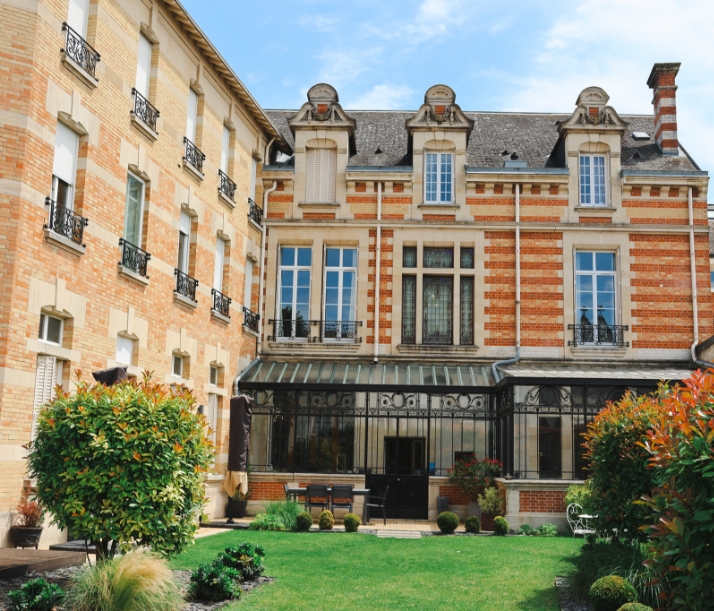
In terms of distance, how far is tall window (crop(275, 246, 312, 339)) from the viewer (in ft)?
67.3

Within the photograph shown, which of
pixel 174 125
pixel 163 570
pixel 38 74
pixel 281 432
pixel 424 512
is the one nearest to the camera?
pixel 163 570

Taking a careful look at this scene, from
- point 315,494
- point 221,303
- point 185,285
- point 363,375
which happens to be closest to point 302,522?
point 315,494

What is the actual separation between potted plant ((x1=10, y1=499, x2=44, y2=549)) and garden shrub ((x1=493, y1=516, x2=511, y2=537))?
26.9ft

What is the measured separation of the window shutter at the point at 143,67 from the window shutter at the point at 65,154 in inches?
103

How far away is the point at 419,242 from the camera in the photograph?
67.5 feet

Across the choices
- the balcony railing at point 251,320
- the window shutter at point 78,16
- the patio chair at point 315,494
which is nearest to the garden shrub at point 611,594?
the patio chair at point 315,494

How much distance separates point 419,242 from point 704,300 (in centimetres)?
705

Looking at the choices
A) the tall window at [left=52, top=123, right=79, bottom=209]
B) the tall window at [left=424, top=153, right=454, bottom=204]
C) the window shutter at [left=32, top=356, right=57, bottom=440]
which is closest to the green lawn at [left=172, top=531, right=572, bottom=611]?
the window shutter at [left=32, top=356, right=57, bottom=440]

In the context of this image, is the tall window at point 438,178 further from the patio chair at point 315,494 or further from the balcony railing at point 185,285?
the patio chair at point 315,494

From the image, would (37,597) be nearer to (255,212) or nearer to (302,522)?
Answer: (302,522)

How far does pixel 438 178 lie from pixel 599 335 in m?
5.55

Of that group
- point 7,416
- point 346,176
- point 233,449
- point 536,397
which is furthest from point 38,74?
point 536,397

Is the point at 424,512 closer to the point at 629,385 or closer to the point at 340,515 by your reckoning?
the point at 340,515

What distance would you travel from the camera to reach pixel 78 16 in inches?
Answer: 491
